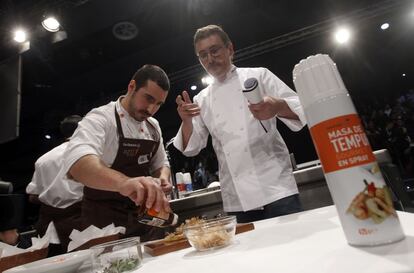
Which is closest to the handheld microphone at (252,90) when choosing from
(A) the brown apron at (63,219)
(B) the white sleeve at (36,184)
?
(A) the brown apron at (63,219)

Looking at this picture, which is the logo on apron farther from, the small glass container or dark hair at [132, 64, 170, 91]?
the small glass container

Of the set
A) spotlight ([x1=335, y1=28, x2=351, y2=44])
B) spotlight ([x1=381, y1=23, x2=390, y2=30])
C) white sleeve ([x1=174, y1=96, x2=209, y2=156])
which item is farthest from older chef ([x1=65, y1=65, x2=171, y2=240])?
spotlight ([x1=381, y1=23, x2=390, y2=30])

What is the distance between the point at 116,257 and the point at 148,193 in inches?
8.7

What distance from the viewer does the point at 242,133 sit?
4.87 ft

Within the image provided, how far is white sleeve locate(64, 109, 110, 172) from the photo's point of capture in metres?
1.23

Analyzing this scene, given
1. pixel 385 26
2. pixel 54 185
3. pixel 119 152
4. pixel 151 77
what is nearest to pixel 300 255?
pixel 119 152

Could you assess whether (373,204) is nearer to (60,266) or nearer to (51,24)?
(60,266)

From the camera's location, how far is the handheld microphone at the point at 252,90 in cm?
92

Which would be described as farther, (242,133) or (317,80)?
(242,133)

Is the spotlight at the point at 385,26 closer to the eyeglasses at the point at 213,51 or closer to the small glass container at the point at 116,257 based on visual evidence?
the eyeglasses at the point at 213,51

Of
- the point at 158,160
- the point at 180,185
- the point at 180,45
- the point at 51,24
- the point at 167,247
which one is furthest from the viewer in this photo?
the point at 180,45

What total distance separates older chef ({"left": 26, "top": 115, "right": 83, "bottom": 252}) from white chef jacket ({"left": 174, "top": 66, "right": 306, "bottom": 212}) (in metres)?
1.12

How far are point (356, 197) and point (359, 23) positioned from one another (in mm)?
4988

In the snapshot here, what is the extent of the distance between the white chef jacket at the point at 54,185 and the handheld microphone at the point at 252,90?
1693mm
